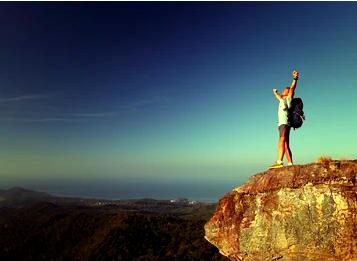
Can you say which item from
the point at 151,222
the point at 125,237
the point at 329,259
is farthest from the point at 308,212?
the point at 151,222

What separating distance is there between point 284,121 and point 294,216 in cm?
406

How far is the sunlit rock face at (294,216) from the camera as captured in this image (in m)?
12.6

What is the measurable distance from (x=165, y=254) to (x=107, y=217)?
108 feet

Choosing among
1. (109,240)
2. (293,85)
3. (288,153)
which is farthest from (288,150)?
(109,240)

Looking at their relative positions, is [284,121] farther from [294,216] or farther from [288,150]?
[294,216]

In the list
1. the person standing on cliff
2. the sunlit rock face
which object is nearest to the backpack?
the person standing on cliff

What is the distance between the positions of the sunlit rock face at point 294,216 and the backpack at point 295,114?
239cm

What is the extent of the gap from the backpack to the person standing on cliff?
0.20 metres

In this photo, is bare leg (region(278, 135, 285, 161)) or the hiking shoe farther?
bare leg (region(278, 135, 285, 161))

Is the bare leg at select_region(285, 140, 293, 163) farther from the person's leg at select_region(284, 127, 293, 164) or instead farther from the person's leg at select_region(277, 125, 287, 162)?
the person's leg at select_region(277, 125, 287, 162)

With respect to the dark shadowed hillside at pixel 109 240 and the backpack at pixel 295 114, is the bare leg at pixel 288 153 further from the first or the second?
the dark shadowed hillside at pixel 109 240

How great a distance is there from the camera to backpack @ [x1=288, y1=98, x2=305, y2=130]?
51.8 ft

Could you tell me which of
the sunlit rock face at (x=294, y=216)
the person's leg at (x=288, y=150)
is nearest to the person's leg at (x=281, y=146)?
the person's leg at (x=288, y=150)

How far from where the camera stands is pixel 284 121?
15.6m
